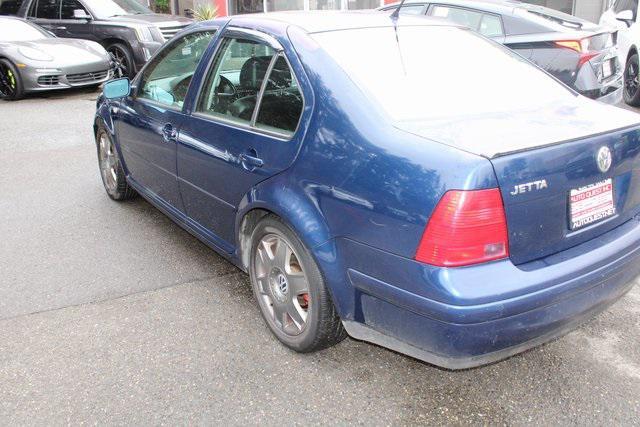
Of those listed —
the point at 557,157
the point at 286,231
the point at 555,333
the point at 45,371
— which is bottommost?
the point at 45,371

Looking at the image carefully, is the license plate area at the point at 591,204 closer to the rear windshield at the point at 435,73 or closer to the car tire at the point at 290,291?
the rear windshield at the point at 435,73

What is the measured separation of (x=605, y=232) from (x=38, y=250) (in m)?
3.62

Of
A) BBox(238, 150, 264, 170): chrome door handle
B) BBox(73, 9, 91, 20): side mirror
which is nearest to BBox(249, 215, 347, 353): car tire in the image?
BBox(238, 150, 264, 170): chrome door handle

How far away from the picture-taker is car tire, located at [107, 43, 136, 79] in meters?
11.1

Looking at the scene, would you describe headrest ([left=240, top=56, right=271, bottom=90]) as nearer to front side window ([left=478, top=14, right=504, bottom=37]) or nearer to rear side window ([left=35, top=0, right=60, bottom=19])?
front side window ([left=478, top=14, right=504, bottom=37])

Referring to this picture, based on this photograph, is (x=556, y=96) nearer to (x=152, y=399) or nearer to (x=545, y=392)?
(x=545, y=392)

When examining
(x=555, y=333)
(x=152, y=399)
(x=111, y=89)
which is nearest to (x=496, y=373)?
(x=555, y=333)

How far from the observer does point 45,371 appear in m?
2.86

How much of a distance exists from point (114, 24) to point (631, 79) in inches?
346

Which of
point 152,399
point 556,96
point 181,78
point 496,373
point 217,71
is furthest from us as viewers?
point 181,78

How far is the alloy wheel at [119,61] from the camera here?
11.2 metres

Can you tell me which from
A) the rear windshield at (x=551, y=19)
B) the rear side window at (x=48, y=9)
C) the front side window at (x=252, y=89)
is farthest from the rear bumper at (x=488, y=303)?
the rear side window at (x=48, y=9)

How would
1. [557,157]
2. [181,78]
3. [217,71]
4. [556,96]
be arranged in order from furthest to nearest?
[181,78] < [217,71] < [556,96] < [557,157]

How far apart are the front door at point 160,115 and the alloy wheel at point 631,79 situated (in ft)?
22.8
